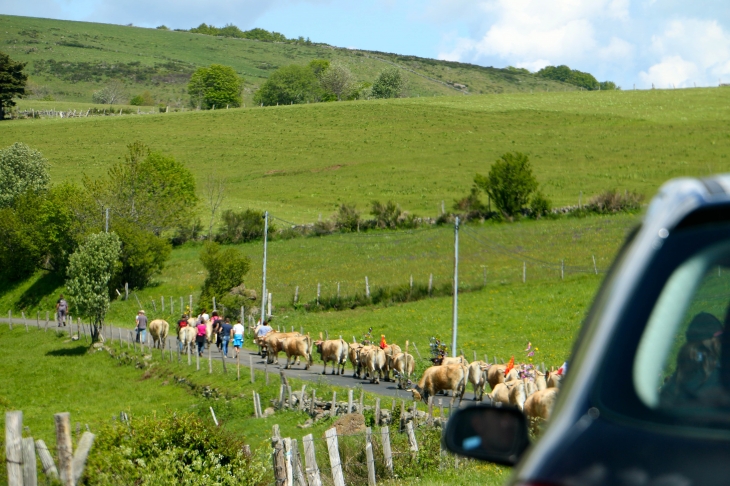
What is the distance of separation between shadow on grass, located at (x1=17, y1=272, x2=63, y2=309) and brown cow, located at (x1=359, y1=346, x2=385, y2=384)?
1530 inches

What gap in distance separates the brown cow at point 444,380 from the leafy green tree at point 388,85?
127 meters

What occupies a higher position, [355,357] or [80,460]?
[80,460]

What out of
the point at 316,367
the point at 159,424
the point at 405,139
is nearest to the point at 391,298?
the point at 316,367

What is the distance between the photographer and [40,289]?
6384 cm

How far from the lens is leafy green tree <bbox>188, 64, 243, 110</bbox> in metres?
149

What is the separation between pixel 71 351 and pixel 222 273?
9741 millimetres

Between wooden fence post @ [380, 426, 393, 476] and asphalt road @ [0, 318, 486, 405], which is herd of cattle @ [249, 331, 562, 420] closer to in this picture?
asphalt road @ [0, 318, 486, 405]

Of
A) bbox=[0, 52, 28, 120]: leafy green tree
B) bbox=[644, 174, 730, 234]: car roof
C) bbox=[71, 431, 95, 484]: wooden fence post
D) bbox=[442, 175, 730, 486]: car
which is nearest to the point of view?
bbox=[442, 175, 730, 486]: car

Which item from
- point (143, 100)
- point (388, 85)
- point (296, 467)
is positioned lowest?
point (296, 467)

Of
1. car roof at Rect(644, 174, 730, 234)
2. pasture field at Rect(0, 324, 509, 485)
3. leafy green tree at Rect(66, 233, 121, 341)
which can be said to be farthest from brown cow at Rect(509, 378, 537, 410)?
leafy green tree at Rect(66, 233, 121, 341)

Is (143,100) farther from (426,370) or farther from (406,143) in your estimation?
(426,370)

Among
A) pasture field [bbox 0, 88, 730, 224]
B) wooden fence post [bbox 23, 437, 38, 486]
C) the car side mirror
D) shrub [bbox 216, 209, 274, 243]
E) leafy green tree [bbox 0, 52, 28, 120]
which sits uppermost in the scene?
leafy green tree [bbox 0, 52, 28, 120]

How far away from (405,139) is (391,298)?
2079 inches

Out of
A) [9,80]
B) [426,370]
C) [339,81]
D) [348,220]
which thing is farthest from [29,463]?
[339,81]
